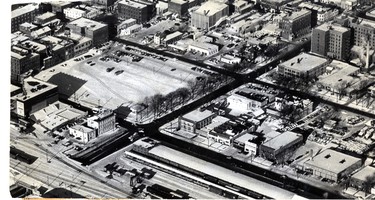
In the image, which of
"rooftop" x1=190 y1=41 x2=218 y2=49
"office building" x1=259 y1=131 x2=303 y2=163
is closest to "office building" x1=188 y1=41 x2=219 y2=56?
"rooftop" x1=190 y1=41 x2=218 y2=49

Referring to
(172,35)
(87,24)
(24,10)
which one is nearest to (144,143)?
(172,35)

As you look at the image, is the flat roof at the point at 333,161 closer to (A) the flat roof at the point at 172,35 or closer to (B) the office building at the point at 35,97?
(B) the office building at the point at 35,97

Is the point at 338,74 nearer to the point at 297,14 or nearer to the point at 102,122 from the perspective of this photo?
the point at 297,14

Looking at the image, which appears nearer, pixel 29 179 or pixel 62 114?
pixel 29 179

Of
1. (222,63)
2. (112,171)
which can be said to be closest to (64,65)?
(222,63)

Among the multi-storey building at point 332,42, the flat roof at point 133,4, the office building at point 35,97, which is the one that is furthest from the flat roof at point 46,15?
the multi-storey building at point 332,42

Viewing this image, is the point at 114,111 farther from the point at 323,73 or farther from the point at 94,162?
the point at 323,73
